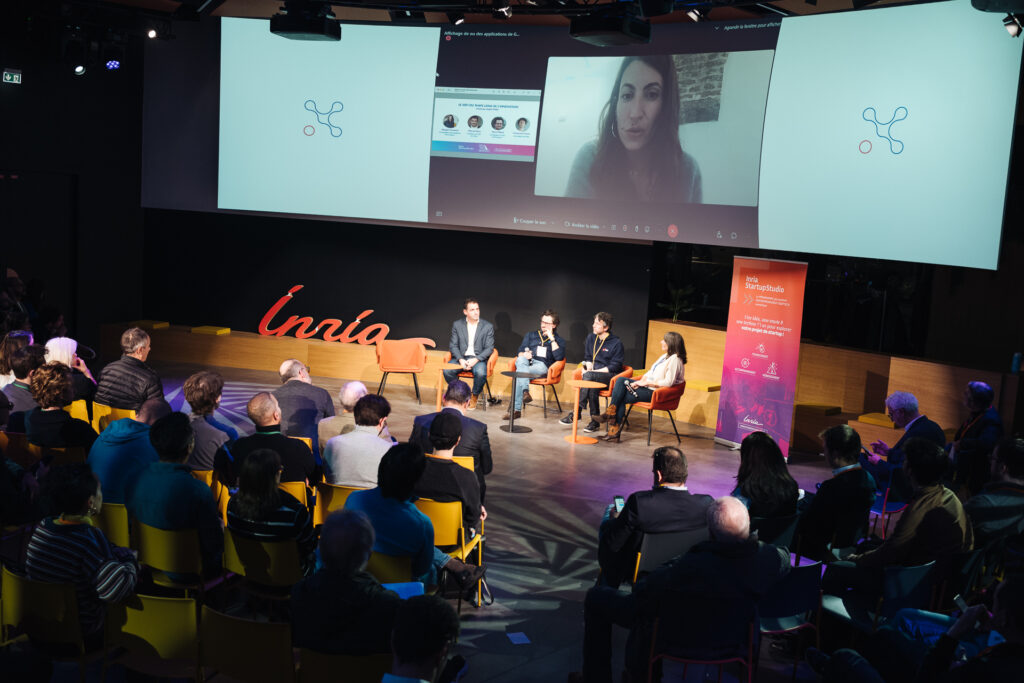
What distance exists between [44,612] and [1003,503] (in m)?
4.09

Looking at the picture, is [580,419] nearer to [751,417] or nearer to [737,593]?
[751,417]

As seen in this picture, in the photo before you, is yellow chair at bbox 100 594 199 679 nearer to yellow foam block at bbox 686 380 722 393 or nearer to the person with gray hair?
the person with gray hair

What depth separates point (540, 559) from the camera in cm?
574

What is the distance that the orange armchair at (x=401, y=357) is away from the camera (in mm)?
10297

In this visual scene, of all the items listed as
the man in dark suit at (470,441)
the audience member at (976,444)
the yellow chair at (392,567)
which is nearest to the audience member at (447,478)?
the man in dark suit at (470,441)

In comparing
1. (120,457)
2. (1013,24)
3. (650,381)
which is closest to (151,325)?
(650,381)

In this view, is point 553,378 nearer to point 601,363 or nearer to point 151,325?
point 601,363

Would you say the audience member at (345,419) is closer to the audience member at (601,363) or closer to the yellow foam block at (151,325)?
the audience member at (601,363)

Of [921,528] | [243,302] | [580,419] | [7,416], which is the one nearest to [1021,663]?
[921,528]

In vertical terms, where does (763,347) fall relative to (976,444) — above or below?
above

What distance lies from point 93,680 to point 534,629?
2.06 metres

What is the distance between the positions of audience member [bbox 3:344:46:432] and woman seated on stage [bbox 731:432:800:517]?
13.8 feet

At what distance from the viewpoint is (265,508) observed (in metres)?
3.78

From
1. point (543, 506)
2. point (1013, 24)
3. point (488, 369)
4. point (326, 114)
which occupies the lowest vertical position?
point (543, 506)
